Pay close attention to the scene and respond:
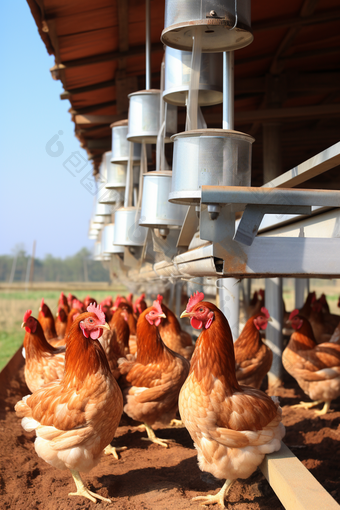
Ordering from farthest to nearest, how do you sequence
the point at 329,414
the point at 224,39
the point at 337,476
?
the point at 329,414 < the point at 337,476 < the point at 224,39

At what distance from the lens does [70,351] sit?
303 cm

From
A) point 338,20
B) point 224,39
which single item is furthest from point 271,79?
point 224,39

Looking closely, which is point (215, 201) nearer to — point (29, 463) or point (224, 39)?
point (224, 39)

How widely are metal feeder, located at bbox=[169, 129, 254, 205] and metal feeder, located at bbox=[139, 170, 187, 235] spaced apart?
1184 mm

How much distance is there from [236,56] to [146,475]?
4.86 meters

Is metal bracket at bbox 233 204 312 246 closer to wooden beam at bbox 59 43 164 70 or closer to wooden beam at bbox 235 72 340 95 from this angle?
wooden beam at bbox 59 43 164 70

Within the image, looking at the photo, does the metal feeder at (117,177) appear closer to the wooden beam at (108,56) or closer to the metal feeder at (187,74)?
the wooden beam at (108,56)

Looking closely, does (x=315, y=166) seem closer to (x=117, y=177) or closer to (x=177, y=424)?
(x=177, y=424)

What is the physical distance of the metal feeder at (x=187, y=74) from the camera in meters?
2.86

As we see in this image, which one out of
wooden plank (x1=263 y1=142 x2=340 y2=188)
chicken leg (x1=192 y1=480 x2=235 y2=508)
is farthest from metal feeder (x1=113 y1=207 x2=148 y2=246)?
chicken leg (x1=192 y1=480 x2=235 y2=508)

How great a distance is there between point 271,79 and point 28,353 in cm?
480

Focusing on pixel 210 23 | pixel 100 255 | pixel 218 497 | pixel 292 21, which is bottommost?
pixel 218 497

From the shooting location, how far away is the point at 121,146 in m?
5.32

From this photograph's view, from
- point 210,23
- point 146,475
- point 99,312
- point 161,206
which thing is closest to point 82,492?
point 146,475
